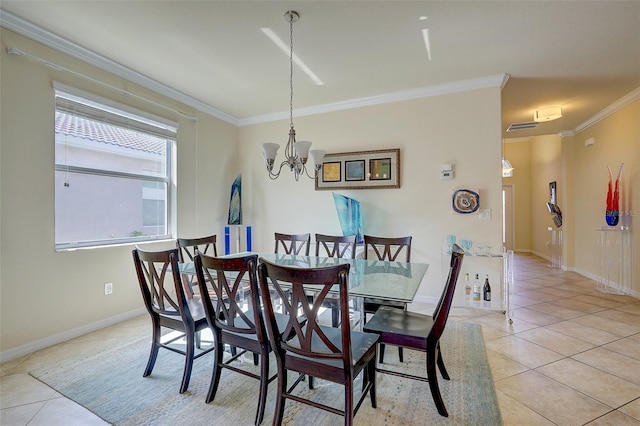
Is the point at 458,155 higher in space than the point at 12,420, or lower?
higher

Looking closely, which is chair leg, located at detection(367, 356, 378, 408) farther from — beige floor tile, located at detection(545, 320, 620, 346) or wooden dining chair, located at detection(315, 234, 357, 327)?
beige floor tile, located at detection(545, 320, 620, 346)

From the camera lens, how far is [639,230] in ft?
13.4

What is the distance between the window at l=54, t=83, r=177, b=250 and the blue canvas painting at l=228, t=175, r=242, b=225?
901 millimetres

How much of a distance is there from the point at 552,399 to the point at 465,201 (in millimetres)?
2187

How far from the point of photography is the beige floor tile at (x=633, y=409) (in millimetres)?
1806

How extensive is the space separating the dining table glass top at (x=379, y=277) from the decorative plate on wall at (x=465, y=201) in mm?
1452

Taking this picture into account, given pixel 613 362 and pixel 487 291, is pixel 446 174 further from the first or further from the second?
pixel 613 362

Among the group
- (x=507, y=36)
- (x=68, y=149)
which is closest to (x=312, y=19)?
(x=507, y=36)

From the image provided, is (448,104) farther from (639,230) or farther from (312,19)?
(639,230)

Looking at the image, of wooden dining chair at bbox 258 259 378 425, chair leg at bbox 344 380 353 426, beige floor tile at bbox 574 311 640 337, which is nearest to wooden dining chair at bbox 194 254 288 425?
wooden dining chair at bbox 258 259 378 425

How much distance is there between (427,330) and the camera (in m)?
1.91

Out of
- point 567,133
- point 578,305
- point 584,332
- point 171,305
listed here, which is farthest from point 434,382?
point 567,133

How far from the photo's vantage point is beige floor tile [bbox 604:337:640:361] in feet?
8.38

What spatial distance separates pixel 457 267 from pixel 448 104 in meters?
2.70
